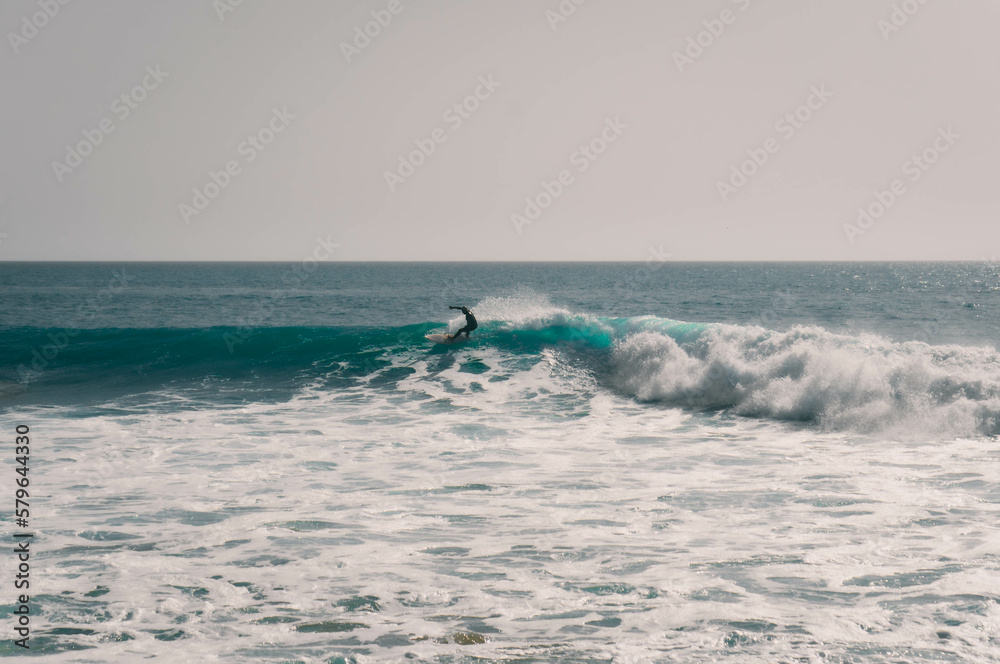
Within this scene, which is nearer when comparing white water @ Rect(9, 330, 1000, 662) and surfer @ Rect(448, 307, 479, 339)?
white water @ Rect(9, 330, 1000, 662)

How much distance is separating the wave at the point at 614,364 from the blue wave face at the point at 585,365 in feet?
0.13

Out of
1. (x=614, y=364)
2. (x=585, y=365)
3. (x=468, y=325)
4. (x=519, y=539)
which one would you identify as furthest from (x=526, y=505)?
(x=468, y=325)

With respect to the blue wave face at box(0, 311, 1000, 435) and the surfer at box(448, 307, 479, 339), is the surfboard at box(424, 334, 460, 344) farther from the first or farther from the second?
the blue wave face at box(0, 311, 1000, 435)

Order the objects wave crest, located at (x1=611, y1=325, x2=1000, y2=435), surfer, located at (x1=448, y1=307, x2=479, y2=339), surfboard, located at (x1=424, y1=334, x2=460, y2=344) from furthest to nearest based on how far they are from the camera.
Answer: surfboard, located at (x1=424, y1=334, x2=460, y2=344)
surfer, located at (x1=448, y1=307, x2=479, y2=339)
wave crest, located at (x1=611, y1=325, x2=1000, y2=435)

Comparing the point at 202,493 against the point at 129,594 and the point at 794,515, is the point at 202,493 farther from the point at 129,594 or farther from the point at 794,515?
the point at 794,515

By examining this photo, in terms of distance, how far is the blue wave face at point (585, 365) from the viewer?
14.2 metres

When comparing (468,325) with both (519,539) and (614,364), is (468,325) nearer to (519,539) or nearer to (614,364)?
(614,364)

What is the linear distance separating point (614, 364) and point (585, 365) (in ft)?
2.93

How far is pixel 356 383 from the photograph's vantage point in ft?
62.8

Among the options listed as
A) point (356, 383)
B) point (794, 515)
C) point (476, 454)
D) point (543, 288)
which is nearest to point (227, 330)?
point (356, 383)

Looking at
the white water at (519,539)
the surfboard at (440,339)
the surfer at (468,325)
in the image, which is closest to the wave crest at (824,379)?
the white water at (519,539)

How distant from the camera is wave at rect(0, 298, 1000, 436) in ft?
46.3

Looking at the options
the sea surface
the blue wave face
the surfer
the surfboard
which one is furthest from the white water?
the surfboard

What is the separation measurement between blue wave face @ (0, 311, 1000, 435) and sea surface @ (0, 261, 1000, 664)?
0.35ft
